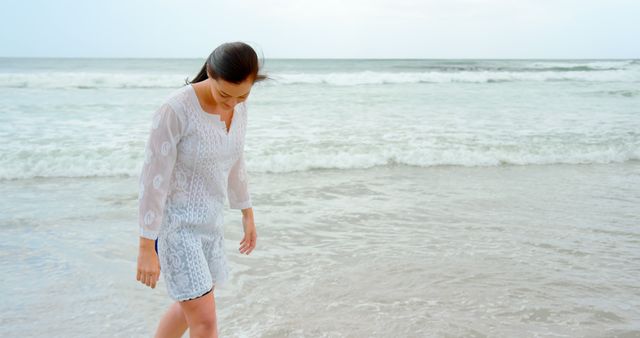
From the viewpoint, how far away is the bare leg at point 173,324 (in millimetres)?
2348

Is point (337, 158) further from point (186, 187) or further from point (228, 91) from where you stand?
point (228, 91)

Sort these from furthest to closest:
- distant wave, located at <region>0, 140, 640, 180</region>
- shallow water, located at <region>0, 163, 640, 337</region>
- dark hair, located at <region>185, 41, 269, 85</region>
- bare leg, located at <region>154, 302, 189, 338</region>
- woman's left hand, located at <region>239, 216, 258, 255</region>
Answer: distant wave, located at <region>0, 140, 640, 180</region>
shallow water, located at <region>0, 163, 640, 337</region>
woman's left hand, located at <region>239, 216, 258, 255</region>
bare leg, located at <region>154, 302, 189, 338</region>
dark hair, located at <region>185, 41, 269, 85</region>

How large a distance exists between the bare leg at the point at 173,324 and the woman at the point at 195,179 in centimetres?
8

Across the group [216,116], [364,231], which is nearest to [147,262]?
[216,116]

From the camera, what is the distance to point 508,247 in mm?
4848

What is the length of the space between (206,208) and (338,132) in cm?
916

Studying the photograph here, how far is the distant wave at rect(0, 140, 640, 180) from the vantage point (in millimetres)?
7844

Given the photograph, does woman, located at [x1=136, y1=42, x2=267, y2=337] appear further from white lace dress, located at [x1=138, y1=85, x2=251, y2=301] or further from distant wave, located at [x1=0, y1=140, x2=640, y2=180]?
distant wave, located at [x1=0, y1=140, x2=640, y2=180]

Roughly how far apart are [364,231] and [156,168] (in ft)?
11.6

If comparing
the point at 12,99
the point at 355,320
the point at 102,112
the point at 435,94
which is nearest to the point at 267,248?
the point at 355,320

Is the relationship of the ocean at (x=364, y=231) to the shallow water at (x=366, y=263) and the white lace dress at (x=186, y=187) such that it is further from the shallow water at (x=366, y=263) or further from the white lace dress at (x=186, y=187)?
the white lace dress at (x=186, y=187)

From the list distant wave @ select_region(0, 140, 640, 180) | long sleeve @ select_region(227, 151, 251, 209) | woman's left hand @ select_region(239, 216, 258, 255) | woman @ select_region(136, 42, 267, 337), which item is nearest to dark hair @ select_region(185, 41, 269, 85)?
woman @ select_region(136, 42, 267, 337)

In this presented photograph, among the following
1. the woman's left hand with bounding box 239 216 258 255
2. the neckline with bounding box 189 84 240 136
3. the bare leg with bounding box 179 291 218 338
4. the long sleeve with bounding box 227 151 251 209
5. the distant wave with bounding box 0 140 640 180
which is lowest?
the distant wave with bounding box 0 140 640 180

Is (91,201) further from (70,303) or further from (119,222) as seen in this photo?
(70,303)
